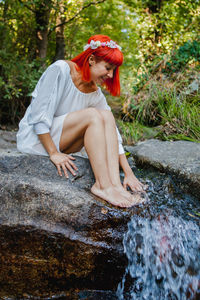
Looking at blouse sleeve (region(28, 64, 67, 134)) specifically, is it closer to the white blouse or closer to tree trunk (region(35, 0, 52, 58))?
the white blouse

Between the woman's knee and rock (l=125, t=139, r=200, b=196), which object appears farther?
rock (l=125, t=139, r=200, b=196)

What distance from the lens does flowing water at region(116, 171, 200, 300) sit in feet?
4.90

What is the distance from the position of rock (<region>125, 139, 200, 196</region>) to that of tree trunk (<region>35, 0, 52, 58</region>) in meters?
2.85

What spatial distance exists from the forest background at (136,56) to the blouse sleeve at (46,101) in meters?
1.66

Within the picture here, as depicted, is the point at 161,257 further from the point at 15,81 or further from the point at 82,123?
the point at 15,81

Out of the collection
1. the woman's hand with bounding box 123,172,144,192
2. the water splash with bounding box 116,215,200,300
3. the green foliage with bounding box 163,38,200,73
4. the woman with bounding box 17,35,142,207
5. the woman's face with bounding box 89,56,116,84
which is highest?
the green foliage with bounding box 163,38,200,73

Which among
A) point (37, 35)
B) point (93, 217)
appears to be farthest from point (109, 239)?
point (37, 35)

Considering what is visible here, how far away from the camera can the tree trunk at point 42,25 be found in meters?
4.34

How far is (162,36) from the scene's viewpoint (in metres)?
5.42

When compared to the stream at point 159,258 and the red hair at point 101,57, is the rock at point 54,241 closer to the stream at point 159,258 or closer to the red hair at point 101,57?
the stream at point 159,258

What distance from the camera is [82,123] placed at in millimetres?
2053

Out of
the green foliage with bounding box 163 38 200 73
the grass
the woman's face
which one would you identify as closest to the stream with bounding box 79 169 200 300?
the woman's face

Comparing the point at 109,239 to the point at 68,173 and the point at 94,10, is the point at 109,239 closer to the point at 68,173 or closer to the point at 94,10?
the point at 68,173

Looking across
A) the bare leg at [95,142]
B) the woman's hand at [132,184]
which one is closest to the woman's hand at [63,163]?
the bare leg at [95,142]
